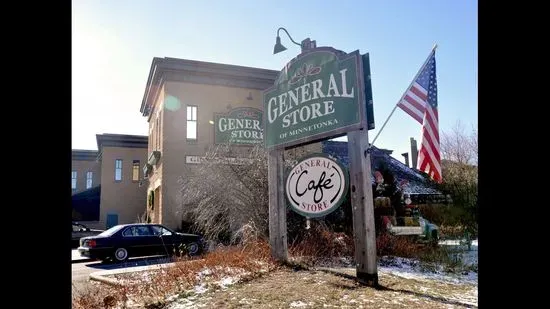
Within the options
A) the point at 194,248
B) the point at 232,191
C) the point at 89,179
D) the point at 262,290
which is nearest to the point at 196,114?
the point at 194,248

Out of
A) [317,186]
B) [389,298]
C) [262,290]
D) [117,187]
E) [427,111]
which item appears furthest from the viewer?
[117,187]

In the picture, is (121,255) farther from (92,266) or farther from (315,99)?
(315,99)

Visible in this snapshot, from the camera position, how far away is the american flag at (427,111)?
7410 millimetres

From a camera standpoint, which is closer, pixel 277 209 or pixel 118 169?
pixel 277 209

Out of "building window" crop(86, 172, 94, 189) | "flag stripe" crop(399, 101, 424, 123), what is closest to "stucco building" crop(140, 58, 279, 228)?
"flag stripe" crop(399, 101, 424, 123)

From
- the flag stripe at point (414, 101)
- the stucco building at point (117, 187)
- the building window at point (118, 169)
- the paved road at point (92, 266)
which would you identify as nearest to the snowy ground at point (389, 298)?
the flag stripe at point (414, 101)

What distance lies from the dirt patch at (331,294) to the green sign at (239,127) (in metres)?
16.6

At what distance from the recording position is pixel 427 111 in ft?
24.9

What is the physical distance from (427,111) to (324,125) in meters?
1.87

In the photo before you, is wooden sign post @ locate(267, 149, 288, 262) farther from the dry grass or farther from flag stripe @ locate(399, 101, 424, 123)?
flag stripe @ locate(399, 101, 424, 123)

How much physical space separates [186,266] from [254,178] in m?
4.81

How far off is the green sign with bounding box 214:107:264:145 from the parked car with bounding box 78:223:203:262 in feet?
28.5

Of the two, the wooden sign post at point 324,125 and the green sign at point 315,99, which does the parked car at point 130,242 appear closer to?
the wooden sign post at point 324,125

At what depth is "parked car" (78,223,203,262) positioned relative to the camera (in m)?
13.8
